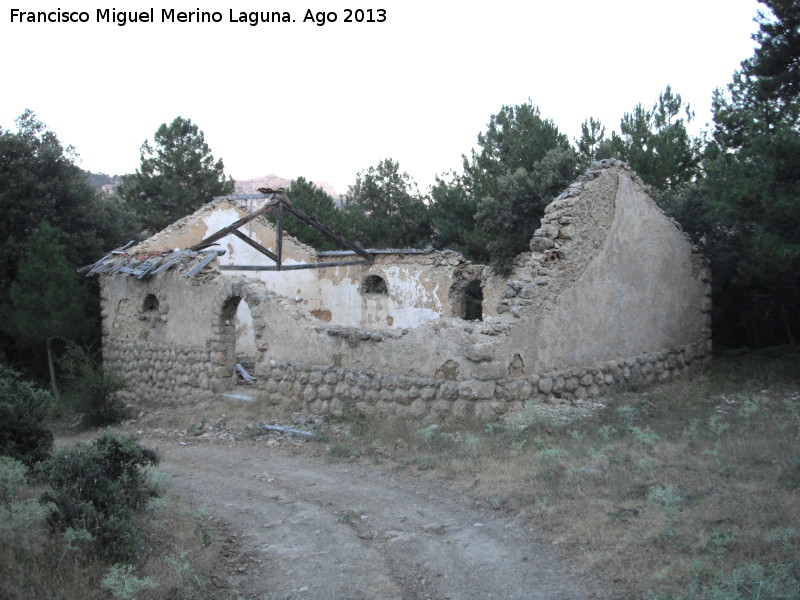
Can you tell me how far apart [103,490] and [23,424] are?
2.31 meters

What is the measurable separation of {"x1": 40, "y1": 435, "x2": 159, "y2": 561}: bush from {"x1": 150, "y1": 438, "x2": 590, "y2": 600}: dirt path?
0.92m

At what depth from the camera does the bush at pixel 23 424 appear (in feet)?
22.4

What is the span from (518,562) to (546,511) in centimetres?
90

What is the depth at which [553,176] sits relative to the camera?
618 inches

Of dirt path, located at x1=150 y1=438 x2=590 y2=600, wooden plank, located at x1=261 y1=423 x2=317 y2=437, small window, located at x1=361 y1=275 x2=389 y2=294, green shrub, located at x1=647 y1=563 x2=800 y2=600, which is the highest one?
small window, located at x1=361 y1=275 x2=389 y2=294

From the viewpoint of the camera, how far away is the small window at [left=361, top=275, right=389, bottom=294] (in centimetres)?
1855

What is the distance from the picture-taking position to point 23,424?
7.02 metres

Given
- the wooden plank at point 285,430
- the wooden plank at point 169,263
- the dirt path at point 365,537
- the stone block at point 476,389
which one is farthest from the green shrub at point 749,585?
the wooden plank at point 169,263

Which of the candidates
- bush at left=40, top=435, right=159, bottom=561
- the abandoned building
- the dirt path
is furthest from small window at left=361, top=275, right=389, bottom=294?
bush at left=40, top=435, right=159, bottom=561

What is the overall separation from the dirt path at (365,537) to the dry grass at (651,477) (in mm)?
320

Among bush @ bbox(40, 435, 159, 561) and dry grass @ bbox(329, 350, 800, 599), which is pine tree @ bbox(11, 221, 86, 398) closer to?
dry grass @ bbox(329, 350, 800, 599)

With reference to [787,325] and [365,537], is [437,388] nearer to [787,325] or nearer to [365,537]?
[365,537]

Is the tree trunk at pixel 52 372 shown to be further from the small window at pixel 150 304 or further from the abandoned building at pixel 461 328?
the small window at pixel 150 304

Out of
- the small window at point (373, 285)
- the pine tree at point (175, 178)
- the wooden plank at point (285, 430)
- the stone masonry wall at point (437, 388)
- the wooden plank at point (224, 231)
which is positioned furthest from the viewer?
the pine tree at point (175, 178)
